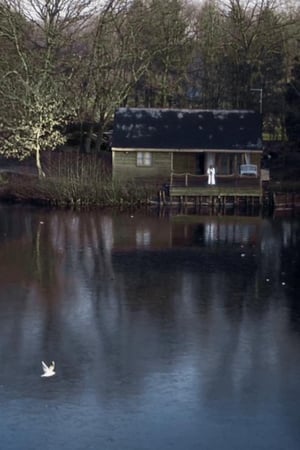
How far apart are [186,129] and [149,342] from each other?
26.2m

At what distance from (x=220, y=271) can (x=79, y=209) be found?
14169mm

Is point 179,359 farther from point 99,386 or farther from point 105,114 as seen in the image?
point 105,114

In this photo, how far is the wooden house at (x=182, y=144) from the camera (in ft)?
141

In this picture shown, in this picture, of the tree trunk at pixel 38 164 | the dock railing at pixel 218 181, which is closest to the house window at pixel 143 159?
the dock railing at pixel 218 181

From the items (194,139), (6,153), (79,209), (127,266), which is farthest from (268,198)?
(127,266)

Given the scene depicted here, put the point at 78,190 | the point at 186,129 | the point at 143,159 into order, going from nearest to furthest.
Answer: the point at 78,190 → the point at 143,159 → the point at 186,129

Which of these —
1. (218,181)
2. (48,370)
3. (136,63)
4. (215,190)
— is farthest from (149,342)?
(136,63)

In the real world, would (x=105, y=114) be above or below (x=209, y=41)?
below

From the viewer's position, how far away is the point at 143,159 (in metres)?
43.5

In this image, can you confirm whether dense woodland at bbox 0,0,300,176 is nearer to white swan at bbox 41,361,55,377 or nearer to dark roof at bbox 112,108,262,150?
dark roof at bbox 112,108,262,150

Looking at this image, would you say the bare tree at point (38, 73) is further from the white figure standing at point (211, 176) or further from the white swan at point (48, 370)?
the white swan at point (48, 370)

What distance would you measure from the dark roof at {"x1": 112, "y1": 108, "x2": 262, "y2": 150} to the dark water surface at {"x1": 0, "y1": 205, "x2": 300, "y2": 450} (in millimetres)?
11401

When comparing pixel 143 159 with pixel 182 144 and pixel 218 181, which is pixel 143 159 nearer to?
pixel 182 144

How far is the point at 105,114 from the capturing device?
4762cm
